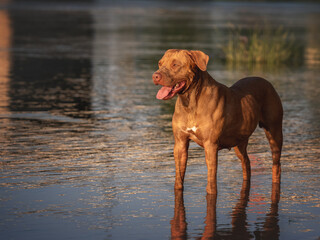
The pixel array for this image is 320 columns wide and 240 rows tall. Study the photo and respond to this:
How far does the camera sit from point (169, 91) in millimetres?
7758

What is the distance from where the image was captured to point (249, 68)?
73.0 feet

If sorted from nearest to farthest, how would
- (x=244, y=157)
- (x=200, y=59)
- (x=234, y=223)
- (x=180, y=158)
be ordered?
(x=234, y=223), (x=200, y=59), (x=180, y=158), (x=244, y=157)

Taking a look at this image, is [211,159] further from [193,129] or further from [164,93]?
[164,93]

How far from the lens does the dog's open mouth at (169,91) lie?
7714 mm

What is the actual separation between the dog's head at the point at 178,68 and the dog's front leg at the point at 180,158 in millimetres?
581

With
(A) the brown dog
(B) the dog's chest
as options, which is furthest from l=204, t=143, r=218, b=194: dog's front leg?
(B) the dog's chest

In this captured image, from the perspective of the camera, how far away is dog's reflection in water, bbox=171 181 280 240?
6845mm

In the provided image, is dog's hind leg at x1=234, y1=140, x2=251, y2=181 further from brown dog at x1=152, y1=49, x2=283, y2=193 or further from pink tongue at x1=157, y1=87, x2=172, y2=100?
pink tongue at x1=157, y1=87, x2=172, y2=100

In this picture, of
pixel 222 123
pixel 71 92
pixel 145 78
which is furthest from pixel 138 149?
pixel 145 78

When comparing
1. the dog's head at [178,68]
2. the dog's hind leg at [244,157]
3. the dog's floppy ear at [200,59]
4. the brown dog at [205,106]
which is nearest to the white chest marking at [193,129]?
the brown dog at [205,106]

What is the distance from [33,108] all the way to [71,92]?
254cm

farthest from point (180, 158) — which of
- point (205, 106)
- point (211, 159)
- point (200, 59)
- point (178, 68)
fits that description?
point (200, 59)

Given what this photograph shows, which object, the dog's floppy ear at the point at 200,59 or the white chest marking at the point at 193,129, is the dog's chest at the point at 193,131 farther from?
the dog's floppy ear at the point at 200,59

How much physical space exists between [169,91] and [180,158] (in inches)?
32.2
